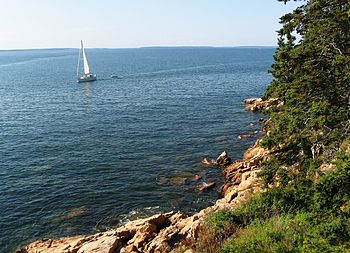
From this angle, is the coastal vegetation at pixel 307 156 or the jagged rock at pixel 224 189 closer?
the coastal vegetation at pixel 307 156

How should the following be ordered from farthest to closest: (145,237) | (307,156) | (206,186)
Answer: (206,186)
(145,237)
(307,156)

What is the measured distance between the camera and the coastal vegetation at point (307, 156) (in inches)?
522

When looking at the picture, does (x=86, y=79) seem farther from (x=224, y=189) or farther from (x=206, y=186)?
(x=224, y=189)

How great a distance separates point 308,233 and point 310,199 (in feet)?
13.3

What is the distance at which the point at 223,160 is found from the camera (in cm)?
4019

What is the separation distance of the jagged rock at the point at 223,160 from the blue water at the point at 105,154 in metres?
1.30

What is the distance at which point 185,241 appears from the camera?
1773 cm

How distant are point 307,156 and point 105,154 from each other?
1196 inches

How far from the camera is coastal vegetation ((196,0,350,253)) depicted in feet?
43.5

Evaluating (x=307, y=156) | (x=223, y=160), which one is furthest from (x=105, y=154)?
(x=307, y=156)

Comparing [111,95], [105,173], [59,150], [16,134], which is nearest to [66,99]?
[111,95]

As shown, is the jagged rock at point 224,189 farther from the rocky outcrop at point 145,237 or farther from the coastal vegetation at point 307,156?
the coastal vegetation at point 307,156

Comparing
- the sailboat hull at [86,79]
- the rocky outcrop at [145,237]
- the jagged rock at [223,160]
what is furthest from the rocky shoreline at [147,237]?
the sailboat hull at [86,79]

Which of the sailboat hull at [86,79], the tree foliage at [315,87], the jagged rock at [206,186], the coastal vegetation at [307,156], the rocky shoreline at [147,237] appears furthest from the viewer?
the sailboat hull at [86,79]
